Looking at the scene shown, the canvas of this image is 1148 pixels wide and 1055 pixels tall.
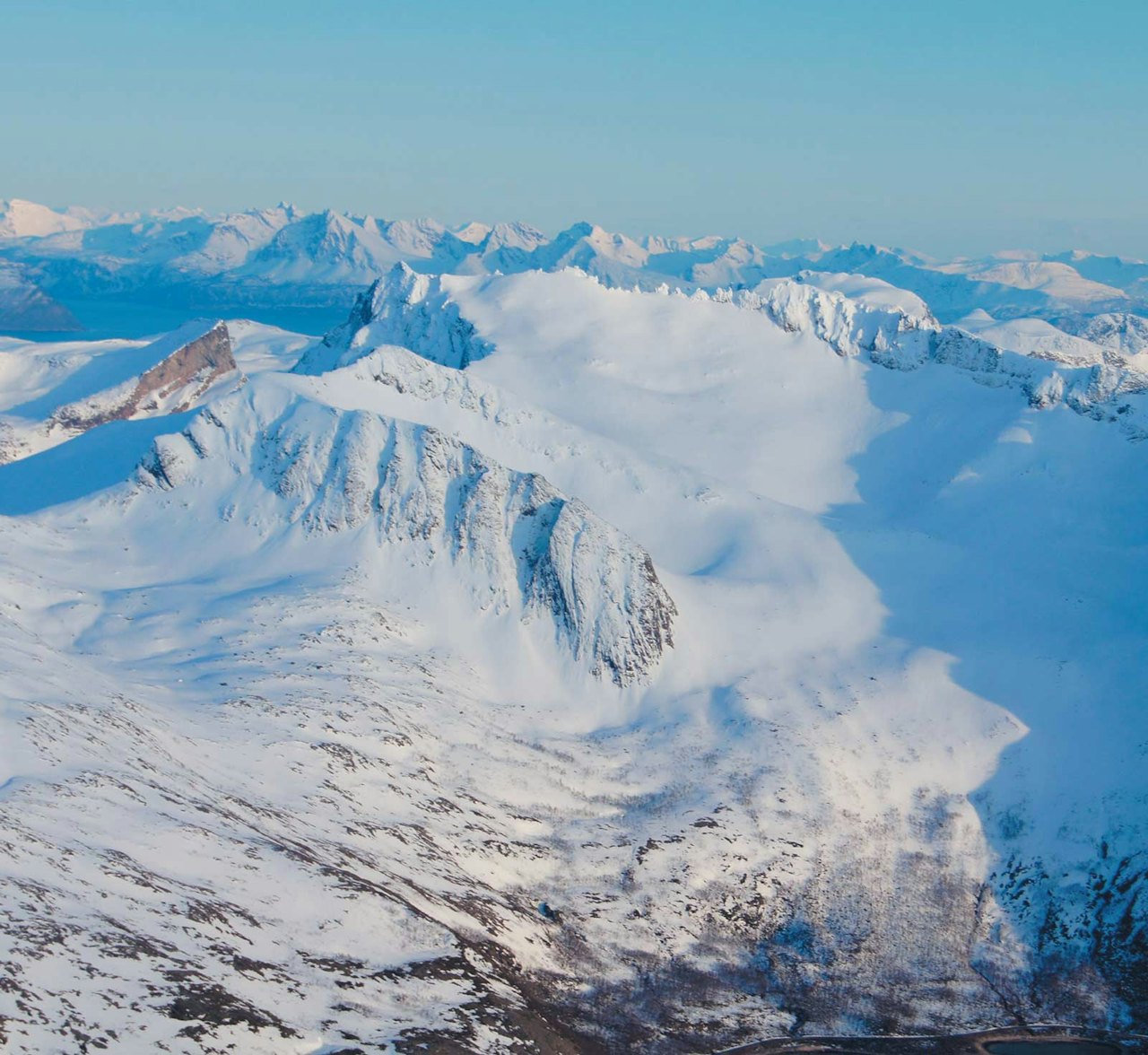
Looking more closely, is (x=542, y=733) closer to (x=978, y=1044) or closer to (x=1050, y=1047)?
(x=978, y=1044)

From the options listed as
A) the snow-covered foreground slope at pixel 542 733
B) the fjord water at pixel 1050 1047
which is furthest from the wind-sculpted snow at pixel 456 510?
the fjord water at pixel 1050 1047

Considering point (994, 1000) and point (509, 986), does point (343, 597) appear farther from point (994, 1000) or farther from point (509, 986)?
point (994, 1000)

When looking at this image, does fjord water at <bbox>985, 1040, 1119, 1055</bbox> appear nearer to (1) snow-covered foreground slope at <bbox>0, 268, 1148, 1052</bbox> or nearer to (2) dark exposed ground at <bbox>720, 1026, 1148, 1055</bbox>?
(2) dark exposed ground at <bbox>720, 1026, 1148, 1055</bbox>

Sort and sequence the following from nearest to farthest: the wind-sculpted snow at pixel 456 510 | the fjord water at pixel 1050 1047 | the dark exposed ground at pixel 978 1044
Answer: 1. the dark exposed ground at pixel 978 1044
2. the fjord water at pixel 1050 1047
3. the wind-sculpted snow at pixel 456 510

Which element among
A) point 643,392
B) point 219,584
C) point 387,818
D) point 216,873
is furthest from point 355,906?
point 643,392

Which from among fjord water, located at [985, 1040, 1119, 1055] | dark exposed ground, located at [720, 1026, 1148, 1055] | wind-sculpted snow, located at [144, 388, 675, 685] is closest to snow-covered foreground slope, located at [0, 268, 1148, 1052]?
wind-sculpted snow, located at [144, 388, 675, 685]

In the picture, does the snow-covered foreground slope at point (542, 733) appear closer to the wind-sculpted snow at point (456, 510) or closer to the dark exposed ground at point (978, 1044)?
the wind-sculpted snow at point (456, 510)

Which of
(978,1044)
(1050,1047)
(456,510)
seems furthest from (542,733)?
(1050,1047)
